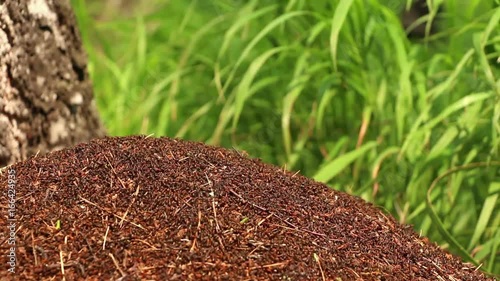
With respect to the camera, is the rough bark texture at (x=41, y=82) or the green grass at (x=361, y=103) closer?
the rough bark texture at (x=41, y=82)

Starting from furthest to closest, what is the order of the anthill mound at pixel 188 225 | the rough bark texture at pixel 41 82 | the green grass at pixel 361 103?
the green grass at pixel 361 103 → the rough bark texture at pixel 41 82 → the anthill mound at pixel 188 225

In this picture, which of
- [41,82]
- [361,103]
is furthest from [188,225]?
[361,103]

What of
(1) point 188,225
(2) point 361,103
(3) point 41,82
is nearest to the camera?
(1) point 188,225

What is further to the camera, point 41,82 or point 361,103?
point 361,103

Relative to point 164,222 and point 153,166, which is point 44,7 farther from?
point 164,222

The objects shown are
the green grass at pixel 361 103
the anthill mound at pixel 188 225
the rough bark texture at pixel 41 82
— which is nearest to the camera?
the anthill mound at pixel 188 225

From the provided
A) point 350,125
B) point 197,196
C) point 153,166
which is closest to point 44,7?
point 153,166

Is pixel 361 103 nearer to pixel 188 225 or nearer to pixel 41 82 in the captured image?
pixel 41 82
